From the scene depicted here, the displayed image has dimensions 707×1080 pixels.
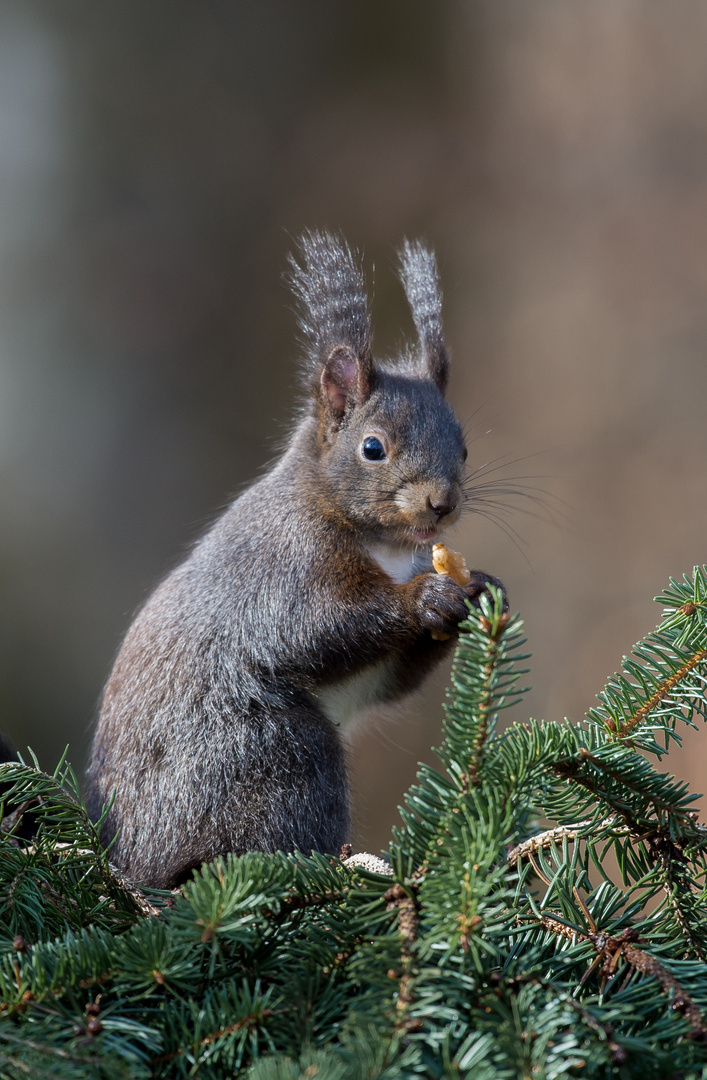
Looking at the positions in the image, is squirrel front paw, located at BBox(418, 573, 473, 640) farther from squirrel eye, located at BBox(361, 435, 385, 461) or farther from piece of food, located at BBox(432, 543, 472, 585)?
squirrel eye, located at BBox(361, 435, 385, 461)

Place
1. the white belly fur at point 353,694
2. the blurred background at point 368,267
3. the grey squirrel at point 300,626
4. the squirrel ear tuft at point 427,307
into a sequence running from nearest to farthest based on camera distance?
the grey squirrel at point 300,626
the white belly fur at point 353,694
the squirrel ear tuft at point 427,307
the blurred background at point 368,267

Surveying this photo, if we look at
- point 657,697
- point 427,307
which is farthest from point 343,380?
point 657,697

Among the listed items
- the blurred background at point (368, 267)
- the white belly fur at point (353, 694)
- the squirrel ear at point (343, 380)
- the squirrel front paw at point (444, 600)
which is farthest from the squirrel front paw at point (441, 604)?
the blurred background at point (368, 267)

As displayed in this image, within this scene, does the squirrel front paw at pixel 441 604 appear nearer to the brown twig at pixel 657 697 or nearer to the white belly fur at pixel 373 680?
the white belly fur at pixel 373 680

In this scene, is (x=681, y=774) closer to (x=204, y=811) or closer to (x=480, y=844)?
(x=204, y=811)

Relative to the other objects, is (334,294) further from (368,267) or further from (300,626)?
(368,267)

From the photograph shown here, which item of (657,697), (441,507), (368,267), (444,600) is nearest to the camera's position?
(657,697)

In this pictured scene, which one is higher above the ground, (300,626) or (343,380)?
(343,380)
